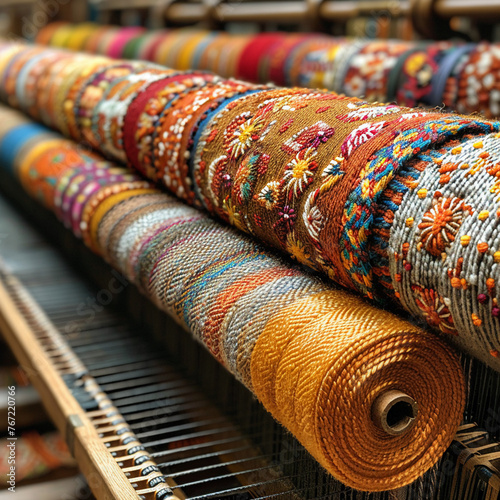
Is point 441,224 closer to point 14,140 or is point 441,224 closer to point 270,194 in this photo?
point 270,194

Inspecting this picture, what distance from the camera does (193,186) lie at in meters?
0.62

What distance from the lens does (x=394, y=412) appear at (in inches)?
15.1

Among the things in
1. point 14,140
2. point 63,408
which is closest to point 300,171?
point 63,408

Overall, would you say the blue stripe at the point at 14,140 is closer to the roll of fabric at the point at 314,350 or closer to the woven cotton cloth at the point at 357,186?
the woven cotton cloth at the point at 357,186

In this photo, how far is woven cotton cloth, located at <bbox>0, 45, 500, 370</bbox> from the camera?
33cm

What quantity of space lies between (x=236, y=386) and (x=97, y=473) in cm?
19

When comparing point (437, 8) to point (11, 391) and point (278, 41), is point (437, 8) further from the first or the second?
point (11, 391)

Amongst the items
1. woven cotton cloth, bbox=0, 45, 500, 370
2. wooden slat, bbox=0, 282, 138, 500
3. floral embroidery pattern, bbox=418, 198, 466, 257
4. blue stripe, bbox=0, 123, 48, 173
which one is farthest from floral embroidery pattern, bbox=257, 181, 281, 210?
blue stripe, bbox=0, 123, 48, 173

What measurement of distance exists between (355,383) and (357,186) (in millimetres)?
114

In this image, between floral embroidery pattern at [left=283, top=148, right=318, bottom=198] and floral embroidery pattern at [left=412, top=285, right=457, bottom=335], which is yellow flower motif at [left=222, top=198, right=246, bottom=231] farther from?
floral embroidery pattern at [left=412, top=285, right=457, bottom=335]

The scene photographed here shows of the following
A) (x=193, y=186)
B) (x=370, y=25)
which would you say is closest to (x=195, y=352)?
(x=193, y=186)

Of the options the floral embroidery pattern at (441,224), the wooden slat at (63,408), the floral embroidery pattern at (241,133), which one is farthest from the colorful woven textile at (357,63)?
the wooden slat at (63,408)

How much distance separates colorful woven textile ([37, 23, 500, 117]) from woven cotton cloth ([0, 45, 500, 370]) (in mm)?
148

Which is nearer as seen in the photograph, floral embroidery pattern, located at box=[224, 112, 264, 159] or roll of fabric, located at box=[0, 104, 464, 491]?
roll of fabric, located at box=[0, 104, 464, 491]
